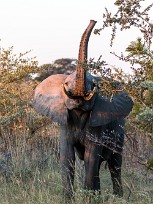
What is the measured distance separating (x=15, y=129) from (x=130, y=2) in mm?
5765

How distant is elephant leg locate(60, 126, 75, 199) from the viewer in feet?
22.6

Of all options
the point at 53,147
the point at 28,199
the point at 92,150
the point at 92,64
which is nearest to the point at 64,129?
the point at 92,150

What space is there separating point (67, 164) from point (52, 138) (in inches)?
143

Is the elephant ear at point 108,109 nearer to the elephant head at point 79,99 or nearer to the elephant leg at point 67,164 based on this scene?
the elephant head at point 79,99

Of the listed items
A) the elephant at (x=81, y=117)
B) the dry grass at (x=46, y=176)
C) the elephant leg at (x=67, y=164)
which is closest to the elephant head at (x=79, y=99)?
the elephant at (x=81, y=117)

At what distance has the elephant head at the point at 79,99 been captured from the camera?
6.21m

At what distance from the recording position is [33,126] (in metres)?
11.0

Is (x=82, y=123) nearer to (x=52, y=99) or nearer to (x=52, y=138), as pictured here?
(x=52, y=99)

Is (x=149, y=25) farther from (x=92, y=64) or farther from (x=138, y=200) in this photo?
(x=138, y=200)

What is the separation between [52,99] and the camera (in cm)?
714

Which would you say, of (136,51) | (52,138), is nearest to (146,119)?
(136,51)

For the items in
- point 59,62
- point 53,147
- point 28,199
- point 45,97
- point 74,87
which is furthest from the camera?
point 59,62

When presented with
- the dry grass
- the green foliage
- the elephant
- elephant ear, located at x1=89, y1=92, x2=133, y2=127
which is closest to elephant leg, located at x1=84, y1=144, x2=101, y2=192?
the elephant

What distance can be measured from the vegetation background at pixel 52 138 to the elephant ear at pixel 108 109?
0.65 feet
